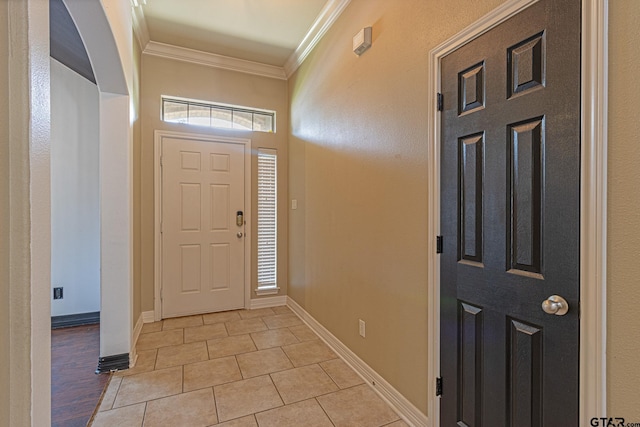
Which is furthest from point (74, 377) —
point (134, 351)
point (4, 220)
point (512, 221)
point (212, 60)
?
point (212, 60)

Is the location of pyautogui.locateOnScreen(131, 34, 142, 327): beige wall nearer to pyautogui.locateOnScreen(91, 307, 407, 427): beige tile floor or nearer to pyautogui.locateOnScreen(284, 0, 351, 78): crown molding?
pyautogui.locateOnScreen(91, 307, 407, 427): beige tile floor

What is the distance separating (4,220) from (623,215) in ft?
5.71

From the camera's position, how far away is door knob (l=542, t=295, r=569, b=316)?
3.61 ft

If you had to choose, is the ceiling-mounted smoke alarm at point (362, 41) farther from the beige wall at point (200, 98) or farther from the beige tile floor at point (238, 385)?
the beige tile floor at point (238, 385)

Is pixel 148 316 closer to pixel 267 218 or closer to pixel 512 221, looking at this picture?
pixel 267 218

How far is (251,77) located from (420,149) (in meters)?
2.91

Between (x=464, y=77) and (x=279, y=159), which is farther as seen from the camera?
(x=279, y=159)

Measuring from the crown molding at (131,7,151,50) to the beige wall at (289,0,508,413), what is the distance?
1653mm

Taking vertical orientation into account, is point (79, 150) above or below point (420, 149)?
above

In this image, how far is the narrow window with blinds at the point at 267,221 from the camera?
3990 millimetres

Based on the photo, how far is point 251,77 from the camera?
3.90 meters

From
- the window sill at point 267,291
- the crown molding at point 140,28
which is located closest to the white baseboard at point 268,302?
the window sill at point 267,291

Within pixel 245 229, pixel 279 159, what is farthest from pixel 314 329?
pixel 279 159

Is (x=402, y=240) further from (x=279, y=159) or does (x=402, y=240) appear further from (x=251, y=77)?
(x=251, y=77)
